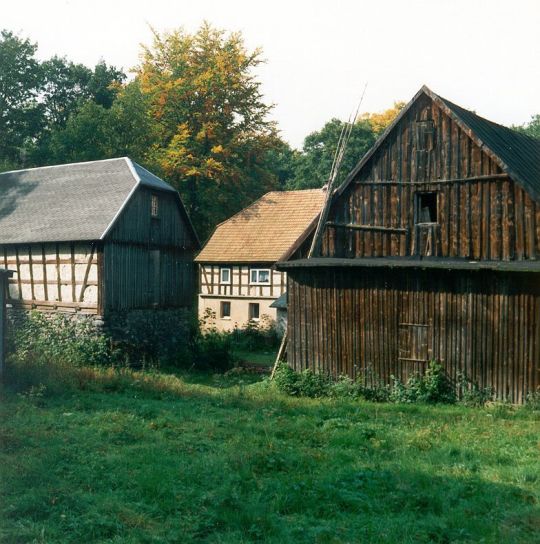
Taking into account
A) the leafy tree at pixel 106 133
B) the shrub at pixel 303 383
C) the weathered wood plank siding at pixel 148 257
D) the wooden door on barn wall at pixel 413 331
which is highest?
the leafy tree at pixel 106 133

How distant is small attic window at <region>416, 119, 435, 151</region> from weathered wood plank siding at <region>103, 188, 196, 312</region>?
11834 millimetres

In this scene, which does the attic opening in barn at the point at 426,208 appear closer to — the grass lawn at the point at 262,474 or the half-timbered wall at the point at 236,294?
the grass lawn at the point at 262,474

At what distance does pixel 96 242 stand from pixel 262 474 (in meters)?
16.4

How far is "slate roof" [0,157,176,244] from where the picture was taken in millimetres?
25828

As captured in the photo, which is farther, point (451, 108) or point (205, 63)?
point (205, 63)

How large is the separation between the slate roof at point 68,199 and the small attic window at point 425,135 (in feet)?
38.2

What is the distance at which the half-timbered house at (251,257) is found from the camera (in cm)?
3656

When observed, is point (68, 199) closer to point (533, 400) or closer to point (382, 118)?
point (533, 400)

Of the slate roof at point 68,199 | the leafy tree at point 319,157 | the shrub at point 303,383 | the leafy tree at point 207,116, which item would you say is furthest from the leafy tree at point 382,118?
the shrub at point 303,383

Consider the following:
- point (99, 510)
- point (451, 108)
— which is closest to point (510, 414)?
point (451, 108)

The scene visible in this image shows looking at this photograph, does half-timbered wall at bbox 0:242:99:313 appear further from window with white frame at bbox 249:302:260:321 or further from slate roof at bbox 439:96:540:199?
slate roof at bbox 439:96:540:199

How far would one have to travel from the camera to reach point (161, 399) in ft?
58.1

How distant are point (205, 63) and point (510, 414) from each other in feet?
107

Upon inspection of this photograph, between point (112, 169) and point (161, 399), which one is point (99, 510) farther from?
point (112, 169)
